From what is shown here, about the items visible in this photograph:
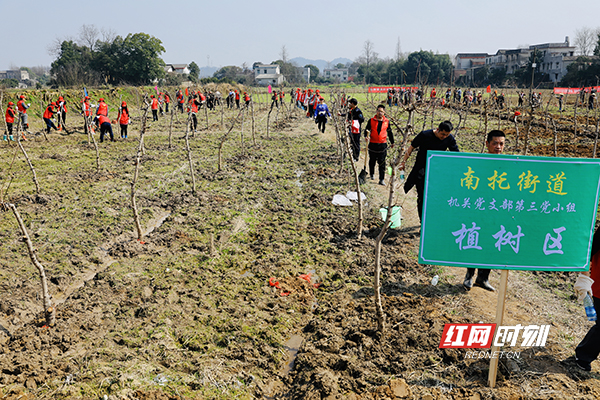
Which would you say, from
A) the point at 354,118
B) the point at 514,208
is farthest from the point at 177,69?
the point at 514,208

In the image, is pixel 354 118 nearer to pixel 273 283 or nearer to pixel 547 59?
pixel 273 283

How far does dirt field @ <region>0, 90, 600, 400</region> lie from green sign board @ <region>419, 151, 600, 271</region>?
1.08 meters

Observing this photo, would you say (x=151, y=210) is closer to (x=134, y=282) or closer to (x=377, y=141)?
(x=134, y=282)

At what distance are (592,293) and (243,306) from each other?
3350 millimetres

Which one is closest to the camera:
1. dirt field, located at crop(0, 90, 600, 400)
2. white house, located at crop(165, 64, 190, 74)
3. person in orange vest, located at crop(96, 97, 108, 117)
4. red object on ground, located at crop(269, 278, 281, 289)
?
dirt field, located at crop(0, 90, 600, 400)

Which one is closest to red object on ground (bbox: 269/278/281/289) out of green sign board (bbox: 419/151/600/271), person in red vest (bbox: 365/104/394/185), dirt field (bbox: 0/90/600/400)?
dirt field (bbox: 0/90/600/400)

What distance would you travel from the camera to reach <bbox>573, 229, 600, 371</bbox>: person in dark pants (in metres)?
3.05

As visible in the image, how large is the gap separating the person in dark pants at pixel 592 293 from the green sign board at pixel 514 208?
10.5 inches

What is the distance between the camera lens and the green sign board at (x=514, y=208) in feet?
9.20

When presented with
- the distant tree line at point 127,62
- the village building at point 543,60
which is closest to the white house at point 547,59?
the village building at point 543,60

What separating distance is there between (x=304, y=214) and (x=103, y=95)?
2671 cm

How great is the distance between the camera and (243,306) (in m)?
4.45

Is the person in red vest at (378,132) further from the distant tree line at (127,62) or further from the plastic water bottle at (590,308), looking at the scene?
the distant tree line at (127,62)

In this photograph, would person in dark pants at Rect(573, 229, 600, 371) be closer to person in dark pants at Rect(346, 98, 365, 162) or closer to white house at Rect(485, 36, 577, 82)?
person in dark pants at Rect(346, 98, 365, 162)
